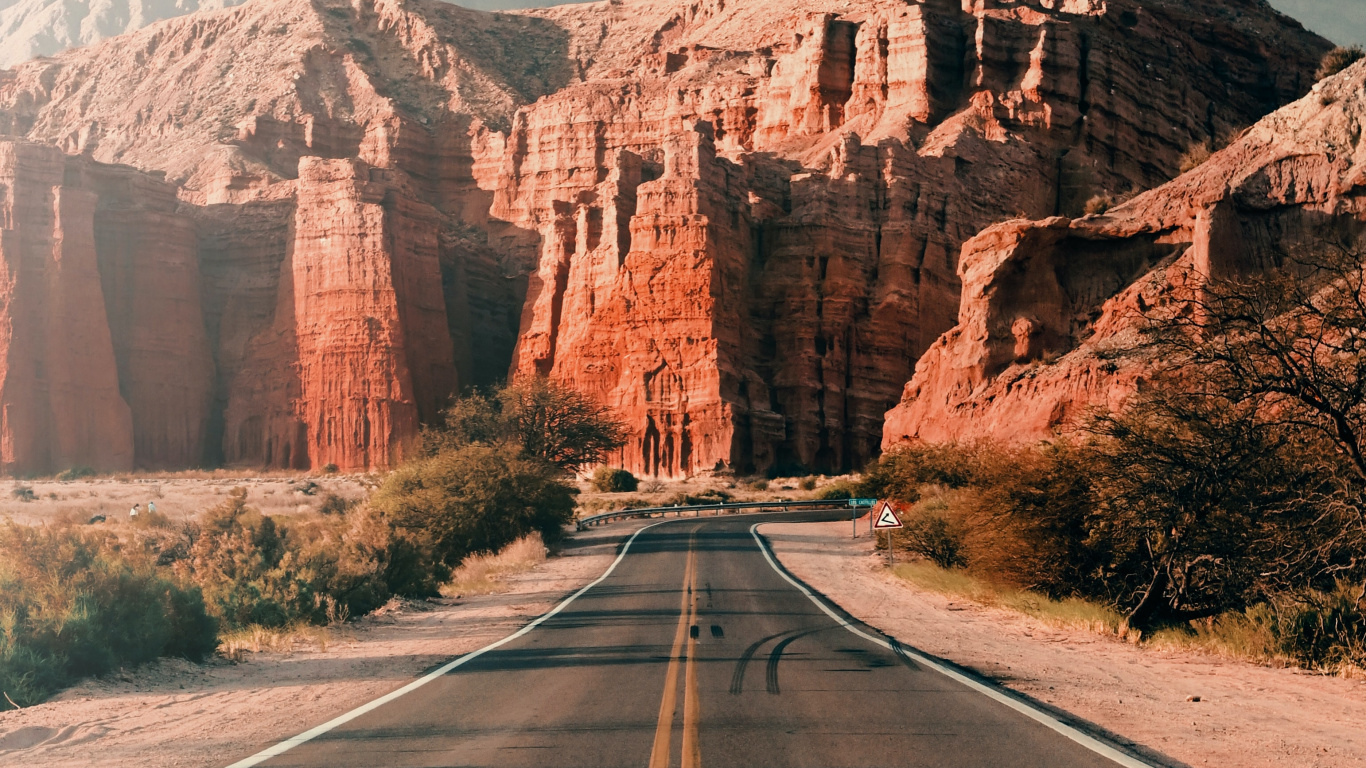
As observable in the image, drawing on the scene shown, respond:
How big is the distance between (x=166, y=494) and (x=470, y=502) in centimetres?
3294

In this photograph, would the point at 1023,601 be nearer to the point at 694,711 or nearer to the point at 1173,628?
the point at 1173,628

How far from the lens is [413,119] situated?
391 ft

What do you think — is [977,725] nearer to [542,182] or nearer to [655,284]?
[655,284]

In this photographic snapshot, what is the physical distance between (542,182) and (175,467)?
3876 cm

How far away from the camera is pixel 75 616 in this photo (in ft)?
46.5

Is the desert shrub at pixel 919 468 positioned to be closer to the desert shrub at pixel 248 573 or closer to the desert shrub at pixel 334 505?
the desert shrub at pixel 334 505

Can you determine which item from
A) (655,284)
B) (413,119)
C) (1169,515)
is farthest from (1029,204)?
(1169,515)

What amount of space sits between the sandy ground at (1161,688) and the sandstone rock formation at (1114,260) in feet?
51.6

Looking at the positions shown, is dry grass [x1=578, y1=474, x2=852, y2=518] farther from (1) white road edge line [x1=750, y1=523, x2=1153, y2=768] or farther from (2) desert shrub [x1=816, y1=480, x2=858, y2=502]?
(1) white road edge line [x1=750, y1=523, x2=1153, y2=768]

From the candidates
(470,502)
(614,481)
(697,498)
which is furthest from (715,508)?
(470,502)

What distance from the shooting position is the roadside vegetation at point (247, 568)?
1414cm

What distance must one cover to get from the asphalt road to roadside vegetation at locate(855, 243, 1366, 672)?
429cm

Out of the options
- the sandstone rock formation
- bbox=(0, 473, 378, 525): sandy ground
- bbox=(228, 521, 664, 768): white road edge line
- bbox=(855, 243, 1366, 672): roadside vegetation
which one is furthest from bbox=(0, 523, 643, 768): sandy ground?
bbox=(0, 473, 378, 525): sandy ground

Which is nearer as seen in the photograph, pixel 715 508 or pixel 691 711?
pixel 691 711
